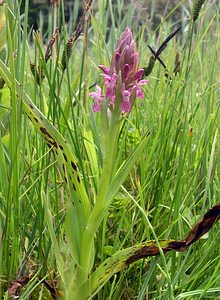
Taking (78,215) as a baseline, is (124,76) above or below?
above

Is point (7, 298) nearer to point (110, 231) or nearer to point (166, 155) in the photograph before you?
point (110, 231)

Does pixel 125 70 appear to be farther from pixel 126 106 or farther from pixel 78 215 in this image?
pixel 78 215

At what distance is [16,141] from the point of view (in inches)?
19.7

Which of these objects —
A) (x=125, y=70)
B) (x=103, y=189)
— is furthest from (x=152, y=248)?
(x=125, y=70)

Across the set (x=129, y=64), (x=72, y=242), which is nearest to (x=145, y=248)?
(x=72, y=242)

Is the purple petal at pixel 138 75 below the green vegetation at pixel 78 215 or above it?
above

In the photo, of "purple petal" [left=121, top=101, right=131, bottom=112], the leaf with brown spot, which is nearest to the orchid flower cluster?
"purple petal" [left=121, top=101, right=131, bottom=112]

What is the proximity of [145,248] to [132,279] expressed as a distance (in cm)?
12

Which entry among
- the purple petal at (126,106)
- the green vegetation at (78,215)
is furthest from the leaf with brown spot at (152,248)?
the purple petal at (126,106)

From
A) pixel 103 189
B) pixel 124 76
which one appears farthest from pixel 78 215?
pixel 124 76

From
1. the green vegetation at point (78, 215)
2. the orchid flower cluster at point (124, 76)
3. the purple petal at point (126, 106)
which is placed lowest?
the green vegetation at point (78, 215)

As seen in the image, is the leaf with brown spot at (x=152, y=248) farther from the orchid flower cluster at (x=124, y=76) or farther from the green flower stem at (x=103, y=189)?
the orchid flower cluster at (x=124, y=76)

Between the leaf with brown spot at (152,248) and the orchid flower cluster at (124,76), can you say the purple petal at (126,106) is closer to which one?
the orchid flower cluster at (124,76)

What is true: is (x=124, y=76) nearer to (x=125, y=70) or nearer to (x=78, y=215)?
(x=125, y=70)
